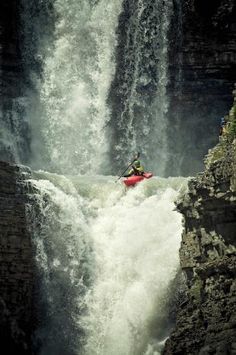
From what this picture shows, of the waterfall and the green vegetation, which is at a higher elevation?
the waterfall

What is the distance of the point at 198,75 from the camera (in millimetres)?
40656

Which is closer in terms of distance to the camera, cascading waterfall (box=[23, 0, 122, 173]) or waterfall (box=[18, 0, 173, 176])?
waterfall (box=[18, 0, 173, 176])

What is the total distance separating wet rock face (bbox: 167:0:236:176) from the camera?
1572 inches

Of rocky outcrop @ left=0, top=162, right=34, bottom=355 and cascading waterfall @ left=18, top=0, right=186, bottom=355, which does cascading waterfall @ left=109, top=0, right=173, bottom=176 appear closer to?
cascading waterfall @ left=18, top=0, right=186, bottom=355

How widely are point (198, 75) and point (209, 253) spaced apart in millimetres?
18090

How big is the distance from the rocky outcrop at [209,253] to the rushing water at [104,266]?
1.89 meters

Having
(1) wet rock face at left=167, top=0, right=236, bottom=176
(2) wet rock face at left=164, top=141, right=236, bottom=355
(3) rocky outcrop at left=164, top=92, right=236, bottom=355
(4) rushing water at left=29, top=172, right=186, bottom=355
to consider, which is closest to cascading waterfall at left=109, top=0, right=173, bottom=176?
(1) wet rock face at left=167, top=0, right=236, bottom=176

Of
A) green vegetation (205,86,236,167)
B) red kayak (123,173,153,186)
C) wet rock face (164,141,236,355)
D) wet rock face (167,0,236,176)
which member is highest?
wet rock face (167,0,236,176)

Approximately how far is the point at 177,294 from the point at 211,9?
59.0 ft

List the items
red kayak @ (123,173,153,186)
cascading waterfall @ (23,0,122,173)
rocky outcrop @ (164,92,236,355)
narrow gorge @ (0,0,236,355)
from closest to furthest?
rocky outcrop @ (164,92,236,355) → narrow gorge @ (0,0,236,355) → red kayak @ (123,173,153,186) → cascading waterfall @ (23,0,122,173)

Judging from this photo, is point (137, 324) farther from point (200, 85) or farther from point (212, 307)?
point (200, 85)

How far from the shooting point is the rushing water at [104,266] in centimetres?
2589

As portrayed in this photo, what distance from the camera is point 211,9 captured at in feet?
130

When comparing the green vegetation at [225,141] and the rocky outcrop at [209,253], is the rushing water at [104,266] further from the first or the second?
the green vegetation at [225,141]
